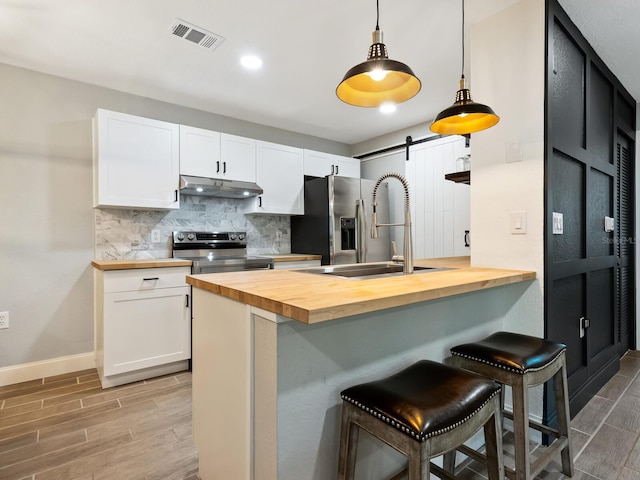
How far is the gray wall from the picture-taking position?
2.69 meters

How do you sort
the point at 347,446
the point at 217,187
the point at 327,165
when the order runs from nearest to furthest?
1. the point at 347,446
2. the point at 217,187
3. the point at 327,165

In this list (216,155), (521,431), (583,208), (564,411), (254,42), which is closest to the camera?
(521,431)

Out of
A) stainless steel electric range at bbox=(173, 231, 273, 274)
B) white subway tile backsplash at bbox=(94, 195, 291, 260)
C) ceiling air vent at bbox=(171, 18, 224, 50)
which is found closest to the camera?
ceiling air vent at bbox=(171, 18, 224, 50)

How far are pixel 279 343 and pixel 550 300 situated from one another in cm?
164

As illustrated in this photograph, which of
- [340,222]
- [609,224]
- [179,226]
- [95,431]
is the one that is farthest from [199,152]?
[609,224]

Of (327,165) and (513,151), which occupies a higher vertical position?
(327,165)

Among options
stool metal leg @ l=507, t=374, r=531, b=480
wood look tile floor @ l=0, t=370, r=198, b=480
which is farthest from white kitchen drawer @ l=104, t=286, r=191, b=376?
stool metal leg @ l=507, t=374, r=531, b=480

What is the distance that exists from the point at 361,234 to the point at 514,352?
8.59ft

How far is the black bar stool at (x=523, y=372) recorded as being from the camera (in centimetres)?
129

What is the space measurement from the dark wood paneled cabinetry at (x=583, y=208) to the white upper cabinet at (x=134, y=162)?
295 centimetres

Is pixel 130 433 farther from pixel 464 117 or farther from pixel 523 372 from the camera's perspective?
pixel 464 117

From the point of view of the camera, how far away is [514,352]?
1.39 m

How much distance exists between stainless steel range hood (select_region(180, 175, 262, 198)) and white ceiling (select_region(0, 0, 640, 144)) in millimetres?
830

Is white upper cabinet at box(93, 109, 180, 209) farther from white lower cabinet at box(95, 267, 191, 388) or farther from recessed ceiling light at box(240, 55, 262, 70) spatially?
recessed ceiling light at box(240, 55, 262, 70)
